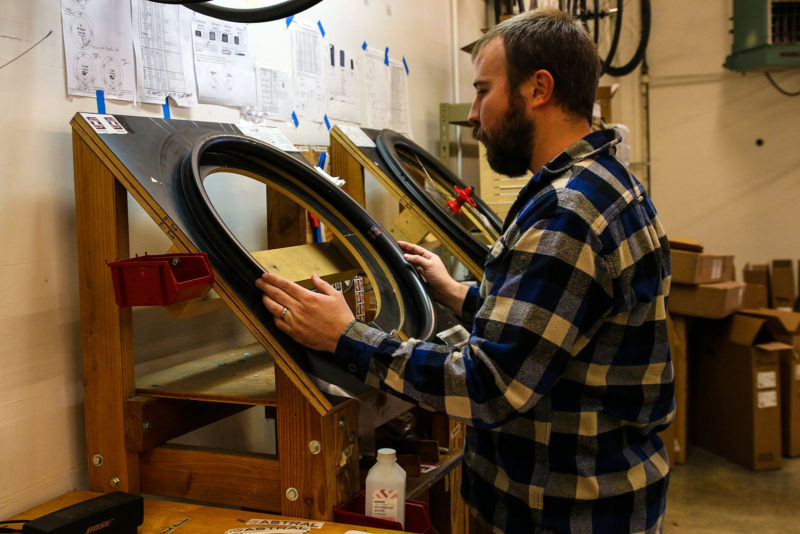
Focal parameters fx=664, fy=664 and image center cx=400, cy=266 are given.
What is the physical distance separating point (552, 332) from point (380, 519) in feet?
1.44

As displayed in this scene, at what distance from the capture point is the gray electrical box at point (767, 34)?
4512 millimetres

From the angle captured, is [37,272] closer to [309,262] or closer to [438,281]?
[309,262]

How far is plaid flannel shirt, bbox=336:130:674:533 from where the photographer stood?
1002mm

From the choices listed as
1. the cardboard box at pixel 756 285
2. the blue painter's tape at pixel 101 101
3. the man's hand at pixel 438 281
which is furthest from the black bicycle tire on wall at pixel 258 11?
the cardboard box at pixel 756 285

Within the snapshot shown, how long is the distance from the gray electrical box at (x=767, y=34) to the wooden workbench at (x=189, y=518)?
15.4 ft

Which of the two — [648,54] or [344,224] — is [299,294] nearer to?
[344,224]

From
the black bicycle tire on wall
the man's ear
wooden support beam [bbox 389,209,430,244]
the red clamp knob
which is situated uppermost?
the black bicycle tire on wall

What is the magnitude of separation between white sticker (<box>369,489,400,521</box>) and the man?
175 millimetres

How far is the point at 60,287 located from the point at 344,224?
67 centimetres

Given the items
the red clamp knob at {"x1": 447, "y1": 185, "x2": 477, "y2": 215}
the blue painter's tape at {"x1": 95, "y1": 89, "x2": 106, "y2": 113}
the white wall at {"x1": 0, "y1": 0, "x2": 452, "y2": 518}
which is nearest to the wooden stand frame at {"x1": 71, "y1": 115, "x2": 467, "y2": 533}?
the white wall at {"x1": 0, "y1": 0, "x2": 452, "y2": 518}

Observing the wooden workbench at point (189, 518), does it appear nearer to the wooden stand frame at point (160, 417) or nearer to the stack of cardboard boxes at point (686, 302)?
the wooden stand frame at point (160, 417)

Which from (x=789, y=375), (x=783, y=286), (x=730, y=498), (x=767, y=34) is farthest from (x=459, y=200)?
(x=767, y=34)

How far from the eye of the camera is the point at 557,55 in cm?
117

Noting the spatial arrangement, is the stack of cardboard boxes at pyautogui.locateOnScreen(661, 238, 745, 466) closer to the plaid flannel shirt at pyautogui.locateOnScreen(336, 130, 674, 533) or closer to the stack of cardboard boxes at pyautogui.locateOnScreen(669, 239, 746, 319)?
the stack of cardboard boxes at pyautogui.locateOnScreen(669, 239, 746, 319)
